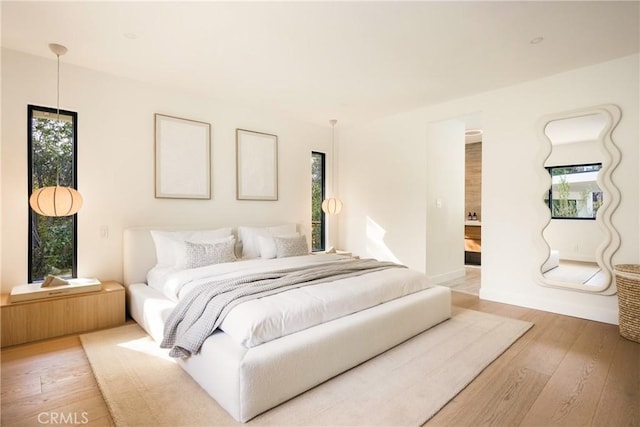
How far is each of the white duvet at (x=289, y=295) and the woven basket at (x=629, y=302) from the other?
5.51ft

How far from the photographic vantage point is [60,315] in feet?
9.47

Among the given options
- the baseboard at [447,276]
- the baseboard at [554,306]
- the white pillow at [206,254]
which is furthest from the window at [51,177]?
the baseboard at [554,306]

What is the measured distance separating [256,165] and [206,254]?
71.8 inches

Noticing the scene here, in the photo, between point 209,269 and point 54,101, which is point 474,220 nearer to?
point 209,269

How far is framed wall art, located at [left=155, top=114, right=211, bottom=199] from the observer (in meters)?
3.87

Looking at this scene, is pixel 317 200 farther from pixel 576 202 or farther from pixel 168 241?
pixel 576 202

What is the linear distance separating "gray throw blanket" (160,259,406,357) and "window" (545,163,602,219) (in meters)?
2.73

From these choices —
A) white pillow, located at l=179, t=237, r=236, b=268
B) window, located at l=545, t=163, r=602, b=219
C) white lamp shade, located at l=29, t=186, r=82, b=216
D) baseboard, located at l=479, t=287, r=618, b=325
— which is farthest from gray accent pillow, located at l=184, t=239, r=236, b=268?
window, located at l=545, t=163, r=602, b=219

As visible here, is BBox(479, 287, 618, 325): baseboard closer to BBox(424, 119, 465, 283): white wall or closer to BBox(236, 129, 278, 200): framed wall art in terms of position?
BBox(424, 119, 465, 283): white wall

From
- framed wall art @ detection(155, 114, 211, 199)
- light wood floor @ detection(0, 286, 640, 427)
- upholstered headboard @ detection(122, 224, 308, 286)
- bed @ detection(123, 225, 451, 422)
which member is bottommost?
light wood floor @ detection(0, 286, 640, 427)

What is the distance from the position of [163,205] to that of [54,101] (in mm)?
1450

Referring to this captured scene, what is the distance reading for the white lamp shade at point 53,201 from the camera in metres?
2.87

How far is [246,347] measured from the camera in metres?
1.93

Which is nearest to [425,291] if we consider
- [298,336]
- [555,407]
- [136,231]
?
[555,407]
